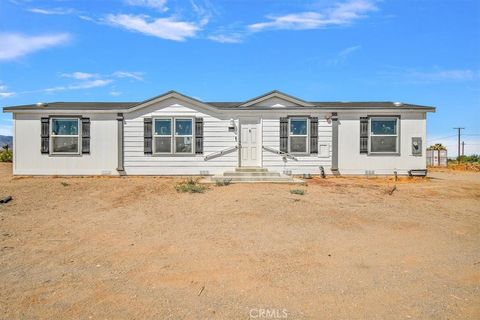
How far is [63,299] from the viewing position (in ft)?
12.1

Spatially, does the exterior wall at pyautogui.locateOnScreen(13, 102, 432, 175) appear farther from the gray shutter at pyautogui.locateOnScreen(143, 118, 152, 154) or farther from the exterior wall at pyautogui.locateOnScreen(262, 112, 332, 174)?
the gray shutter at pyautogui.locateOnScreen(143, 118, 152, 154)

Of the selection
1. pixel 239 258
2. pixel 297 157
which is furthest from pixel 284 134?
pixel 239 258

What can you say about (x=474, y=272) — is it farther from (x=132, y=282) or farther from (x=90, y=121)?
(x=90, y=121)

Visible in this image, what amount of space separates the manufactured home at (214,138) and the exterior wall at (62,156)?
4 cm

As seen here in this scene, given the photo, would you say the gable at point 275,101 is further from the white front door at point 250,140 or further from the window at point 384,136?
the window at point 384,136

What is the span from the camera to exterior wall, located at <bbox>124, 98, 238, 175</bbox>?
48.9 feet

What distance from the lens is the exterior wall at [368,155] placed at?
1497 cm

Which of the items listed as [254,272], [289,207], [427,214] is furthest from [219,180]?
[254,272]

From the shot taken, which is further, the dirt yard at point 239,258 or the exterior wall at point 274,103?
the exterior wall at point 274,103

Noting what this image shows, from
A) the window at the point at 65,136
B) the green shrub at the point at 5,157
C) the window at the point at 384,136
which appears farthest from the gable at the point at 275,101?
the green shrub at the point at 5,157

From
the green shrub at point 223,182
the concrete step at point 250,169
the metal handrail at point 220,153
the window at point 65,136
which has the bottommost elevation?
the green shrub at point 223,182

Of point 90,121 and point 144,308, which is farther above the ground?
point 90,121

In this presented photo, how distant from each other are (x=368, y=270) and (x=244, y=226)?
2.60m

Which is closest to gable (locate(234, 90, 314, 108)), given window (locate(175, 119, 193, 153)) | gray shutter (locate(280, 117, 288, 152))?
gray shutter (locate(280, 117, 288, 152))
